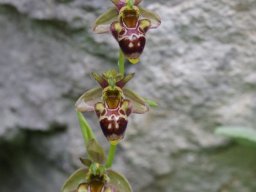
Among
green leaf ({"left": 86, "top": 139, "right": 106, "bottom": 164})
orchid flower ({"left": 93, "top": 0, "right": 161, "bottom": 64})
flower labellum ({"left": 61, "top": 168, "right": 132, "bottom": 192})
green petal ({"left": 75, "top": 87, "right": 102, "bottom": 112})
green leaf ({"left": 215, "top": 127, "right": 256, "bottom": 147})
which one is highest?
orchid flower ({"left": 93, "top": 0, "right": 161, "bottom": 64})

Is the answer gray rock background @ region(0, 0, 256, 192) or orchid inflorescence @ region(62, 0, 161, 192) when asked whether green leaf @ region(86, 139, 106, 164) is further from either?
gray rock background @ region(0, 0, 256, 192)

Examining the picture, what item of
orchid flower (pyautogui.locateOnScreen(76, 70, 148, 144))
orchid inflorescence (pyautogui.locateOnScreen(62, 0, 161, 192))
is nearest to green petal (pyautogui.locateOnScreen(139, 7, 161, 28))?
orchid inflorescence (pyautogui.locateOnScreen(62, 0, 161, 192))

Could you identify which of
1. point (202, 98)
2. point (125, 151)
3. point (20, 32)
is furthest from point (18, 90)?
point (202, 98)

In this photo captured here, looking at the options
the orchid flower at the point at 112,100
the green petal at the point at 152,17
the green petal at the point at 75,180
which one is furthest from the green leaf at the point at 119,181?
the green petal at the point at 152,17

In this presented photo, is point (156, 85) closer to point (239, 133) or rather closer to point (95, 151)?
point (239, 133)

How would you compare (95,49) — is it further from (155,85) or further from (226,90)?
(226,90)

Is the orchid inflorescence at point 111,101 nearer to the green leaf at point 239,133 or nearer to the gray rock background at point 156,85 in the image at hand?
the green leaf at point 239,133
